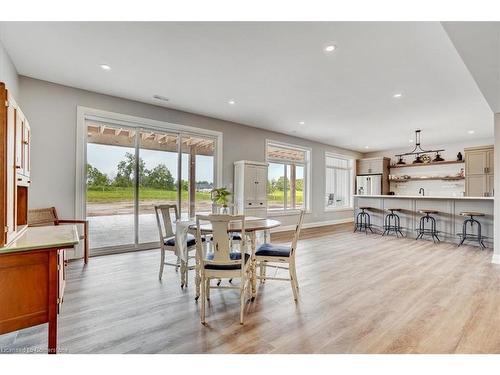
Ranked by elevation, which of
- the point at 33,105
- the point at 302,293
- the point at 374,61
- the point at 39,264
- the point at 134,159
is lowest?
the point at 302,293

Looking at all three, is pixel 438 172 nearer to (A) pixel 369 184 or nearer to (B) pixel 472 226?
(A) pixel 369 184

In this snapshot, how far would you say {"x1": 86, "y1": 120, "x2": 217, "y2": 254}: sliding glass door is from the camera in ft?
15.6

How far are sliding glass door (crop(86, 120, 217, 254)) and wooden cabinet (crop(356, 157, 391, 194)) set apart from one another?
7.17 metres

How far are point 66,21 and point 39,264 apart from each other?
231 centimetres

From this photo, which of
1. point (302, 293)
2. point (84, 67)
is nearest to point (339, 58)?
point (302, 293)

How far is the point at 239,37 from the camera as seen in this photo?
2.82 m

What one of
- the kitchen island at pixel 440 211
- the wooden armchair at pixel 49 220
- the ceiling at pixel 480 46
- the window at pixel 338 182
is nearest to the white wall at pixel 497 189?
the kitchen island at pixel 440 211

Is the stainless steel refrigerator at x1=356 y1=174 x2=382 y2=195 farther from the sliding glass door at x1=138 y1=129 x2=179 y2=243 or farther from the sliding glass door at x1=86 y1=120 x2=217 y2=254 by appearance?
the sliding glass door at x1=138 y1=129 x2=179 y2=243

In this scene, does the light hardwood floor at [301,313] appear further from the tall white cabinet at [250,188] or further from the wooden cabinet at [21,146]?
the tall white cabinet at [250,188]

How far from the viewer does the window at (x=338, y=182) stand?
9.68m

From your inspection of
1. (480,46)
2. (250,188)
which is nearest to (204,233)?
(480,46)

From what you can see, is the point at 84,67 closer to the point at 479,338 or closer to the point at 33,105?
the point at 33,105

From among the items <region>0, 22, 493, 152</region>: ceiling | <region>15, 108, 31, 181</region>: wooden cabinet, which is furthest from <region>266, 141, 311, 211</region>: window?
<region>15, 108, 31, 181</region>: wooden cabinet

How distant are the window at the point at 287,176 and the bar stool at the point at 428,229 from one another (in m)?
3.17
